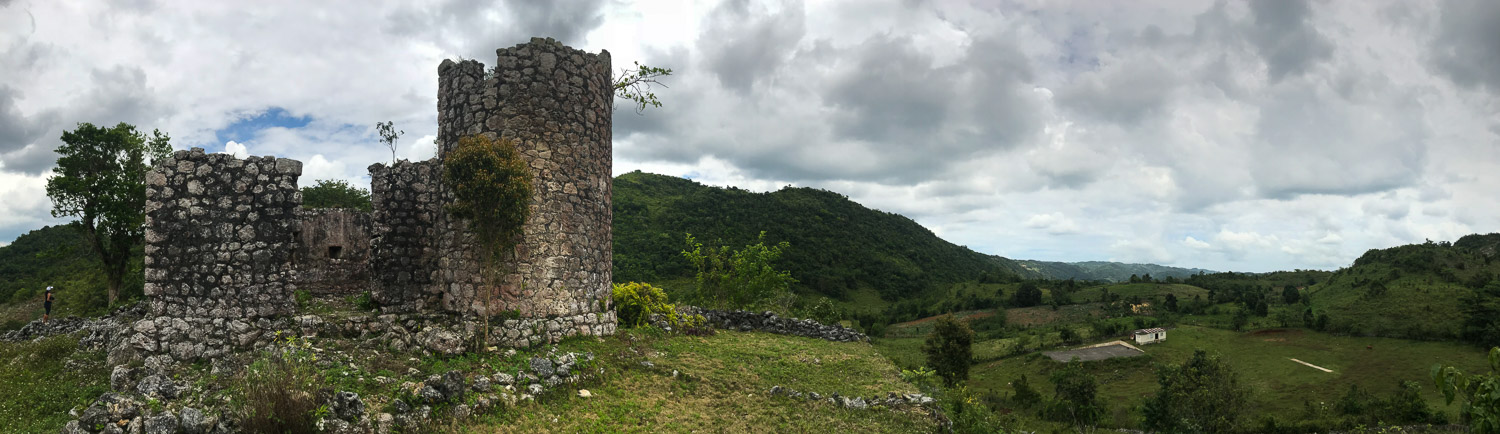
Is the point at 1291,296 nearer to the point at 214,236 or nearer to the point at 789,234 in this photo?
the point at 789,234

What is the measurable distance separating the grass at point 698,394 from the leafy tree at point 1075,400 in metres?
19.4

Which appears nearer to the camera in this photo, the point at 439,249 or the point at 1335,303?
the point at 439,249

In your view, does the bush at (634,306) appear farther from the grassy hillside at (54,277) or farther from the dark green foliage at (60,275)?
the grassy hillside at (54,277)

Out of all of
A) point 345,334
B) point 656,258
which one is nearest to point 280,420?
point 345,334

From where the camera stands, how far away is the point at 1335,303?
62.0m

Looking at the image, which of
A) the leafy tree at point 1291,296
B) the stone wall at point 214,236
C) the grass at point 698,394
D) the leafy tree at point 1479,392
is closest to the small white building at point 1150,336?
the leafy tree at point 1291,296

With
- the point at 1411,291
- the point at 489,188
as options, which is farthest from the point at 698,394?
the point at 1411,291

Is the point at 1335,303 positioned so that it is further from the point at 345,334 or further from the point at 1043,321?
the point at 345,334

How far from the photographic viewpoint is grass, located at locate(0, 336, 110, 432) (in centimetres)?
727

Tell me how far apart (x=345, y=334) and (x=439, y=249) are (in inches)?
76.4

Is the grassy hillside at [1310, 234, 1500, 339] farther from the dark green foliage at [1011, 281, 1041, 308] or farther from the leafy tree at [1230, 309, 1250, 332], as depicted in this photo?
the dark green foliage at [1011, 281, 1041, 308]

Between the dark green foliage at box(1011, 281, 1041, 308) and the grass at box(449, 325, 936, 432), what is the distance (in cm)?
6742

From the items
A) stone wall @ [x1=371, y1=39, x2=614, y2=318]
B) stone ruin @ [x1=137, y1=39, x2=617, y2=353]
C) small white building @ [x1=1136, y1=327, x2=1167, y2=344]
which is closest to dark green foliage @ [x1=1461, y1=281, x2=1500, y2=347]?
small white building @ [x1=1136, y1=327, x2=1167, y2=344]

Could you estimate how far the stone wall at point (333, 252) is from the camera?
34.3ft
